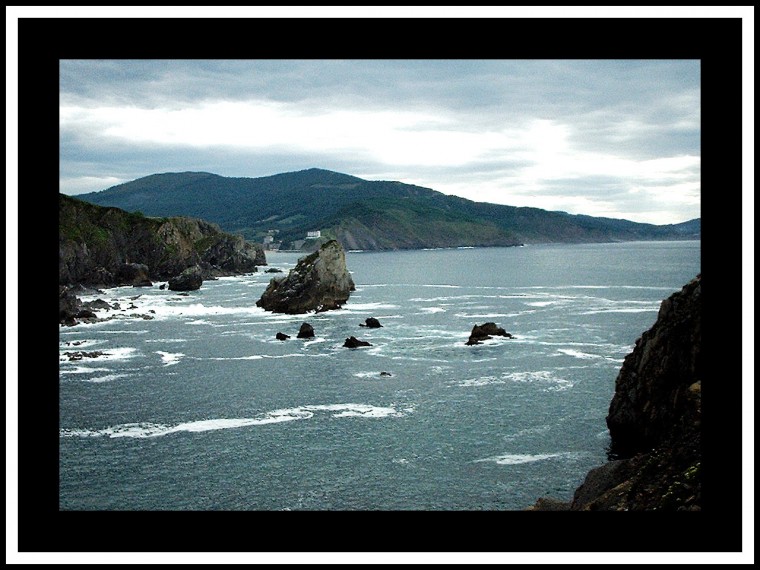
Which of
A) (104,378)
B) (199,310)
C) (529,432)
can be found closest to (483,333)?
(529,432)

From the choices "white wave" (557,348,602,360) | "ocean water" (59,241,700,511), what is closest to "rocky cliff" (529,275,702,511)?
"ocean water" (59,241,700,511)

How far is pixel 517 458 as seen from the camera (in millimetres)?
27516

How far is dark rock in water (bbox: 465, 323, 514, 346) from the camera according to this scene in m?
57.2

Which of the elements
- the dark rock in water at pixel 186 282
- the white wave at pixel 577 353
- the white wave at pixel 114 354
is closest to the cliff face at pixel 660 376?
the white wave at pixel 577 353

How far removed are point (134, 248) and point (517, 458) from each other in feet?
390

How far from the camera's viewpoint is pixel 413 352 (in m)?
53.2

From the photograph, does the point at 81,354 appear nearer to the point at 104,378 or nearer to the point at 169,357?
the point at 169,357

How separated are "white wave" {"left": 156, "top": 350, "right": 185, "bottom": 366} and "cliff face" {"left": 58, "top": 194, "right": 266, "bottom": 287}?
53.4m

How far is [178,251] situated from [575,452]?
12050cm

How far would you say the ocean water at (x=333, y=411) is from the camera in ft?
80.8

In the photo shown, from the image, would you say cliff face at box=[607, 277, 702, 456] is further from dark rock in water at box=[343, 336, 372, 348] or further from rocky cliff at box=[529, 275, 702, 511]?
dark rock in water at box=[343, 336, 372, 348]

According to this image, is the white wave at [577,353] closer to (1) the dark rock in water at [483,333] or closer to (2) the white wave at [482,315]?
(1) the dark rock in water at [483,333]
